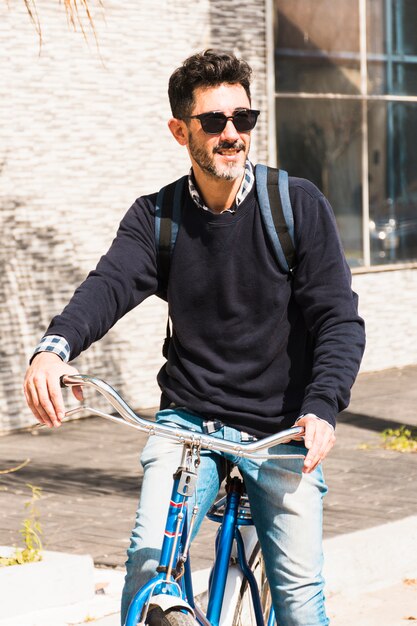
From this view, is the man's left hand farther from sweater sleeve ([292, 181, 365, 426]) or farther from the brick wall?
the brick wall

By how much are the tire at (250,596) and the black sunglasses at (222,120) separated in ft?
A: 3.88

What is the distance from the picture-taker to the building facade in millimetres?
10086

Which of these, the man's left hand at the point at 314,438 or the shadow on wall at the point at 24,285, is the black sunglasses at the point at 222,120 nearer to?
the man's left hand at the point at 314,438

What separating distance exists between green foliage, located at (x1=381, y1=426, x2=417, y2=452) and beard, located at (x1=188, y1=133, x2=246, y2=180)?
223 inches

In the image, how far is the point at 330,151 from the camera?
42.1ft

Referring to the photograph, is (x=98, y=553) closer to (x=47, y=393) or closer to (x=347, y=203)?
(x=47, y=393)

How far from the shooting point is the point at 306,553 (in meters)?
3.30

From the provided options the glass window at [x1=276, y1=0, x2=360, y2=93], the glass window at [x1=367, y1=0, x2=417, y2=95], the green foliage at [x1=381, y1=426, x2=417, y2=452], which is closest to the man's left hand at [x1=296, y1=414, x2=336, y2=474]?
the green foliage at [x1=381, y1=426, x2=417, y2=452]

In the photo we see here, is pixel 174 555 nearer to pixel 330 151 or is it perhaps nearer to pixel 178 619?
pixel 178 619

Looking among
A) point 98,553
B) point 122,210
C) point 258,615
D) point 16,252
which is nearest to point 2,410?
point 16,252

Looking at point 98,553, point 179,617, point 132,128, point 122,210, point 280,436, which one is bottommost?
point 98,553

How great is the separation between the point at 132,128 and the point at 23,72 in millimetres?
1190

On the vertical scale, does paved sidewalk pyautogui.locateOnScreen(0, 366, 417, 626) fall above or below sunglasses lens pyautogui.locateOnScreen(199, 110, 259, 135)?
below

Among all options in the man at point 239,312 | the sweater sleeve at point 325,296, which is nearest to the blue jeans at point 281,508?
the man at point 239,312
